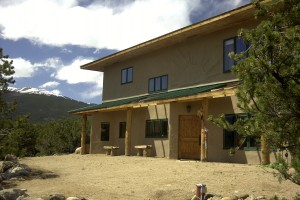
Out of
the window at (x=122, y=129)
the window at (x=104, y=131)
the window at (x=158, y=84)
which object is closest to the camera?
the window at (x=158, y=84)

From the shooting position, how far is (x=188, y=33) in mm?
18781

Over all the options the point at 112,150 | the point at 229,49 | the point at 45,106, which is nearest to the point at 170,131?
the point at 229,49

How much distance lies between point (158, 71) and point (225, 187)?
12506 millimetres

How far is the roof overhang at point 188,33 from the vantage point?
15875mm

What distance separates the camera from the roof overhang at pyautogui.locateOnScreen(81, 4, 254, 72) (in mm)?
15875

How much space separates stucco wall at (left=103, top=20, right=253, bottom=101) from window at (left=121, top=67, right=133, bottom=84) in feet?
0.92

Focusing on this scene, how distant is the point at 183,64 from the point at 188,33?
1993mm

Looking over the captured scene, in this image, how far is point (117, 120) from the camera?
83.0 ft

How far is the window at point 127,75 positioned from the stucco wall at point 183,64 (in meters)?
0.28

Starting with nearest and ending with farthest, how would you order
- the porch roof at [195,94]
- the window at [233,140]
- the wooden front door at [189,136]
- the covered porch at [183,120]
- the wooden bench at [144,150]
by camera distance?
the porch roof at [195,94]
the window at [233,140]
the covered porch at [183,120]
the wooden front door at [189,136]
the wooden bench at [144,150]

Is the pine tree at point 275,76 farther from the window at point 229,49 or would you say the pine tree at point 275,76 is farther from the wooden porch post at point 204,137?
the window at point 229,49

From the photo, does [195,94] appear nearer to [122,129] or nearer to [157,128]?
[157,128]

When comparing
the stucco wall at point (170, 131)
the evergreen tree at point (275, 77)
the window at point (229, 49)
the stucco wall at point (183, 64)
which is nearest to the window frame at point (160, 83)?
Result: the stucco wall at point (183, 64)

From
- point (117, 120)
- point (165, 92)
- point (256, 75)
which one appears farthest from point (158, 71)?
point (256, 75)
